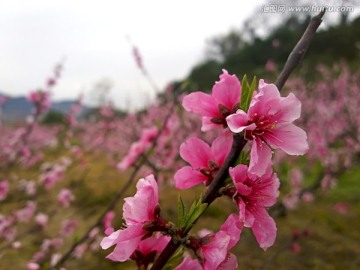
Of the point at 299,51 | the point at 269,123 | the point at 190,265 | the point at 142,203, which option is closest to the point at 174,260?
the point at 190,265

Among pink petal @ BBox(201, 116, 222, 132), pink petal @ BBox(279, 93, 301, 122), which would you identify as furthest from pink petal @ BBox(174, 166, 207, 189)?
pink petal @ BBox(279, 93, 301, 122)

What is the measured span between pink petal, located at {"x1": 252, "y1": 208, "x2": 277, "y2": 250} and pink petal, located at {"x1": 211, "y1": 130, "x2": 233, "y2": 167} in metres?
0.15

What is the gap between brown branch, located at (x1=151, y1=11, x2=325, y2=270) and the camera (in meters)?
0.70

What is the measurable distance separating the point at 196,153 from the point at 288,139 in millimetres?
209

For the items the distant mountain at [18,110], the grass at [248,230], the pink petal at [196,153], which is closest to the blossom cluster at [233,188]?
the pink petal at [196,153]

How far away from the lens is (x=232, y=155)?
2.38ft

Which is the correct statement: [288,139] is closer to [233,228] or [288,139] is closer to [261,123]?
[261,123]

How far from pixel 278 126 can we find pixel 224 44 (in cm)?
3224

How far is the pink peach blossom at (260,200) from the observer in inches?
28.1

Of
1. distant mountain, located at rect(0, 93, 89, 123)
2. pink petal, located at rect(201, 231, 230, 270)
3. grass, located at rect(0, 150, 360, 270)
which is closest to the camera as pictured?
pink petal, located at rect(201, 231, 230, 270)

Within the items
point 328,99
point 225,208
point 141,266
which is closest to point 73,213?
point 225,208

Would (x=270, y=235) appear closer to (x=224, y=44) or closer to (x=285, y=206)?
(x=285, y=206)

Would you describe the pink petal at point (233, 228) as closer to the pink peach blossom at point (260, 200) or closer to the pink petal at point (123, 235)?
the pink peach blossom at point (260, 200)

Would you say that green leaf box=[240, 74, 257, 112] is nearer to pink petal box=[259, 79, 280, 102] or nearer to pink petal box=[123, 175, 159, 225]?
pink petal box=[259, 79, 280, 102]
